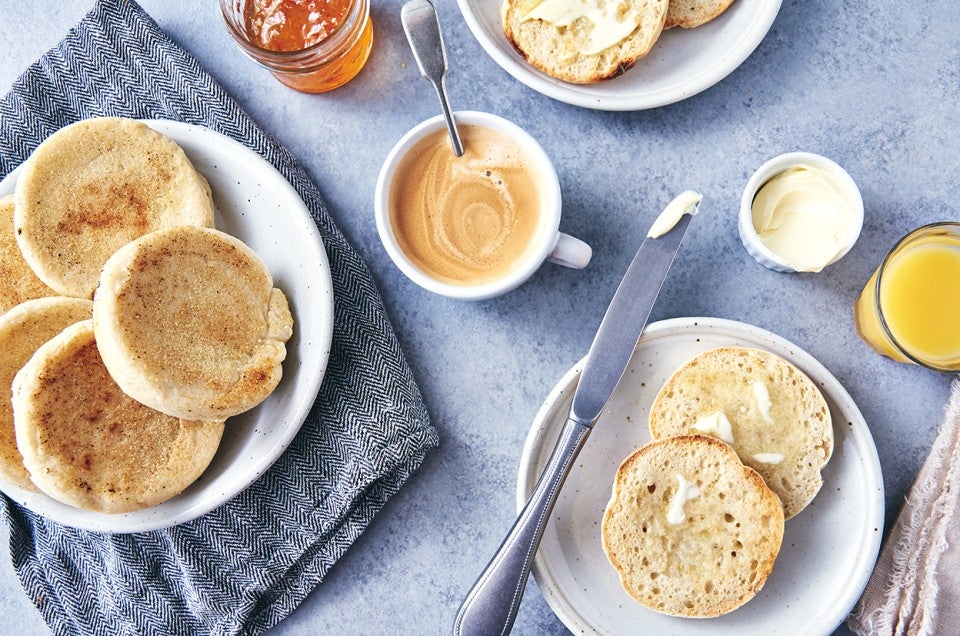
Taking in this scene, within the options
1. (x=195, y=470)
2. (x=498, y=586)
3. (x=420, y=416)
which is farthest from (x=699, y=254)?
(x=195, y=470)

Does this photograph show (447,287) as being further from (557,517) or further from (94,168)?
(94,168)

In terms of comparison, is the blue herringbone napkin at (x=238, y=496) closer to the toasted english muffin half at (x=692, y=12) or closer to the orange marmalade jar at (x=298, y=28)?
the orange marmalade jar at (x=298, y=28)

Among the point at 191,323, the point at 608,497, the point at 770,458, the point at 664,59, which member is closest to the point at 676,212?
the point at 664,59

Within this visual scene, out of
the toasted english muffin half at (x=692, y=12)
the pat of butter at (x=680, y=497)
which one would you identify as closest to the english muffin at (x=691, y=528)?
the pat of butter at (x=680, y=497)

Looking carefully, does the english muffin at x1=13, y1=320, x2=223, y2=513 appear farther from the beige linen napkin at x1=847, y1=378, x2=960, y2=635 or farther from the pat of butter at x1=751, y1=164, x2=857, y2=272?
the beige linen napkin at x1=847, y1=378, x2=960, y2=635

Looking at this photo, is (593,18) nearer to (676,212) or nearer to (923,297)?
(676,212)

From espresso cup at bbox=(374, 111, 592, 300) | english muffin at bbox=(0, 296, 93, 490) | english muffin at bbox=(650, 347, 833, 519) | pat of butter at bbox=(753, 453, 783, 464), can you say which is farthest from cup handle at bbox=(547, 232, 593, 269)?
english muffin at bbox=(0, 296, 93, 490)
